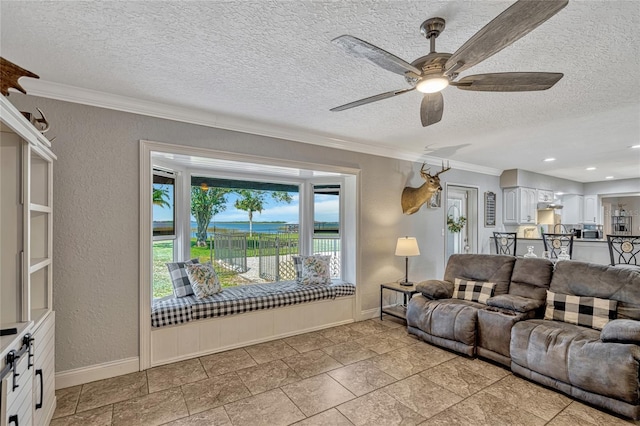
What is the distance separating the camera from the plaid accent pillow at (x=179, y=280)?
3.38 meters

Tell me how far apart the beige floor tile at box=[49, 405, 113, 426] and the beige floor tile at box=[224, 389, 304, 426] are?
81cm

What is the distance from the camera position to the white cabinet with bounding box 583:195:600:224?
26.6 ft

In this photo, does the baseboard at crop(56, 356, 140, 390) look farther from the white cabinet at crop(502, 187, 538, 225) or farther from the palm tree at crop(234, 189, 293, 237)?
the white cabinet at crop(502, 187, 538, 225)

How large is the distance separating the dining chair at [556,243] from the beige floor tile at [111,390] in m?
5.63

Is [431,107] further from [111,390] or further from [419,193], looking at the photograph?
[111,390]

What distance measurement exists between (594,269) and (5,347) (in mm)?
4239

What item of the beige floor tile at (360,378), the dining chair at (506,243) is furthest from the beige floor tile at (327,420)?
the dining chair at (506,243)

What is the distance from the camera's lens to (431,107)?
6.70 ft

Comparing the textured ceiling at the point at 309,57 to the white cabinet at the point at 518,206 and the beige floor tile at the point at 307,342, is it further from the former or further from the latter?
the white cabinet at the point at 518,206

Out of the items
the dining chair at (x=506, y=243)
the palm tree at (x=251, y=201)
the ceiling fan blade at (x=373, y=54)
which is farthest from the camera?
the dining chair at (x=506, y=243)

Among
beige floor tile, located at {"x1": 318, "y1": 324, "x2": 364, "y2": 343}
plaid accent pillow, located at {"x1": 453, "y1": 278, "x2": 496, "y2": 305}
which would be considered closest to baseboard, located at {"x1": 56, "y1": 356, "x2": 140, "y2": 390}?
beige floor tile, located at {"x1": 318, "y1": 324, "x2": 364, "y2": 343}

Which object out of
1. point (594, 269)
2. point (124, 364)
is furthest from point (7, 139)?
point (594, 269)

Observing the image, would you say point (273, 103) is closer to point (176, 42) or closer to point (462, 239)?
point (176, 42)

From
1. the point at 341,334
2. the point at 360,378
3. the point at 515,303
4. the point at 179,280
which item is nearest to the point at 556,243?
the point at 515,303
